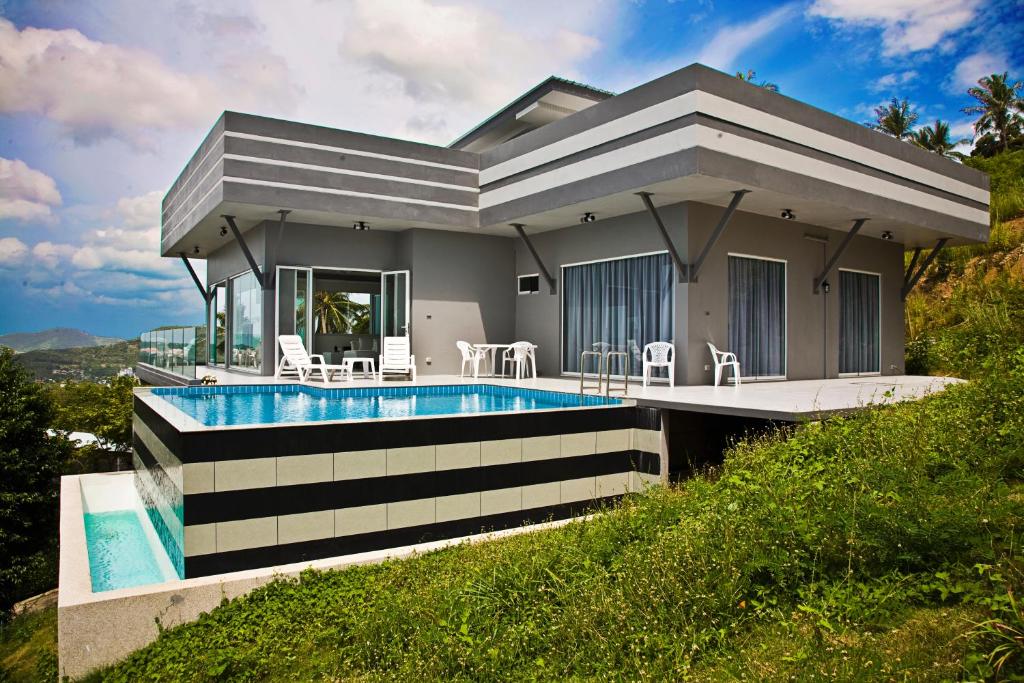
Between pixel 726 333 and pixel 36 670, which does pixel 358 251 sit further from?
pixel 36 670

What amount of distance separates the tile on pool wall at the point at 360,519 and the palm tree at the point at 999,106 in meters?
35.6

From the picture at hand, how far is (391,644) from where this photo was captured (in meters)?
4.11

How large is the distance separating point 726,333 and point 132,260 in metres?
92.8

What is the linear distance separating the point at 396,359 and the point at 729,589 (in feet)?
33.2

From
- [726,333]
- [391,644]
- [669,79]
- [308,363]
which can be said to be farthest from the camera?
[308,363]

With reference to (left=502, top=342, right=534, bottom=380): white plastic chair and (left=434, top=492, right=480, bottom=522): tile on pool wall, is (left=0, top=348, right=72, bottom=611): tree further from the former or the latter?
(left=502, top=342, right=534, bottom=380): white plastic chair

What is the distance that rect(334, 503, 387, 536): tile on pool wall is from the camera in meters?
6.36

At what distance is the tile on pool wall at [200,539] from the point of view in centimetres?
571

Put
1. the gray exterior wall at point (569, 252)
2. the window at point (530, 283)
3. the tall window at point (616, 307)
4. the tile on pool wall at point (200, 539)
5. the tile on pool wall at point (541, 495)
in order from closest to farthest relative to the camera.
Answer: the tile on pool wall at point (200, 539) < the tile on pool wall at point (541, 495) < the gray exterior wall at point (569, 252) < the tall window at point (616, 307) < the window at point (530, 283)

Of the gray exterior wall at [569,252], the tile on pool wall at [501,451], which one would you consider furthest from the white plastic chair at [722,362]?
the tile on pool wall at [501,451]

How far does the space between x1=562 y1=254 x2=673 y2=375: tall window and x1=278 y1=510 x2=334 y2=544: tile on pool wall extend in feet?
20.4

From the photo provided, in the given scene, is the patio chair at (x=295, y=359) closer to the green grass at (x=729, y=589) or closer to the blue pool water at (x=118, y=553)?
the blue pool water at (x=118, y=553)

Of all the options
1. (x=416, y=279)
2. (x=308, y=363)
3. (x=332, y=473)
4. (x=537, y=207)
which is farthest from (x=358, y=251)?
(x=332, y=473)

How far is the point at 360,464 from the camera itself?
21.2 feet
